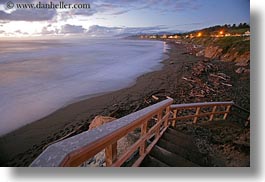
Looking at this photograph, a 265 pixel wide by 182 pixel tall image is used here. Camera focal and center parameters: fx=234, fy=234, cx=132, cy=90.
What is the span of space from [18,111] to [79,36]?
99 cm

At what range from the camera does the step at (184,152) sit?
1.83 meters

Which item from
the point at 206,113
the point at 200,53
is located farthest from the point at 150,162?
the point at 200,53

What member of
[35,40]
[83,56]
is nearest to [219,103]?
[83,56]

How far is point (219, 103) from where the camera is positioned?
7.53ft

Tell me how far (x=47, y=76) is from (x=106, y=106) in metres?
0.82

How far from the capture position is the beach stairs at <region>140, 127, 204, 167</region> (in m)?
1.72

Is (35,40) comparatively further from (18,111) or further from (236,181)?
(236,181)

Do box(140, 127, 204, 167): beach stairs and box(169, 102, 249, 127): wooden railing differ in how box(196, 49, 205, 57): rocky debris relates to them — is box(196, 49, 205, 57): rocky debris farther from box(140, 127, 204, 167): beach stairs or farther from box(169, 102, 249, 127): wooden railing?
box(140, 127, 204, 167): beach stairs

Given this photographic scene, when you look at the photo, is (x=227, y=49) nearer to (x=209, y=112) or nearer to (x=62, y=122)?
→ (x=209, y=112)

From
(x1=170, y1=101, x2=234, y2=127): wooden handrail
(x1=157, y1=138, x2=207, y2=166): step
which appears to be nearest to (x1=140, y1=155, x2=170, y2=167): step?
(x1=157, y1=138, x2=207, y2=166): step

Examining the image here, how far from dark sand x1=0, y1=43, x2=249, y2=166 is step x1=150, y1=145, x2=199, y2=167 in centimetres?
81

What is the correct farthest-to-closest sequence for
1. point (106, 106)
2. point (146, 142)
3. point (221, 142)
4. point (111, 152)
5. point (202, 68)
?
point (202, 68), point (106, 106), point (221, 142), point (146, 142), point (111, 152)

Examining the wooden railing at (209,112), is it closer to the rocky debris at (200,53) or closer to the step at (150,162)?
the step at (150,162)

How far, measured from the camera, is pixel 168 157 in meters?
1.77
